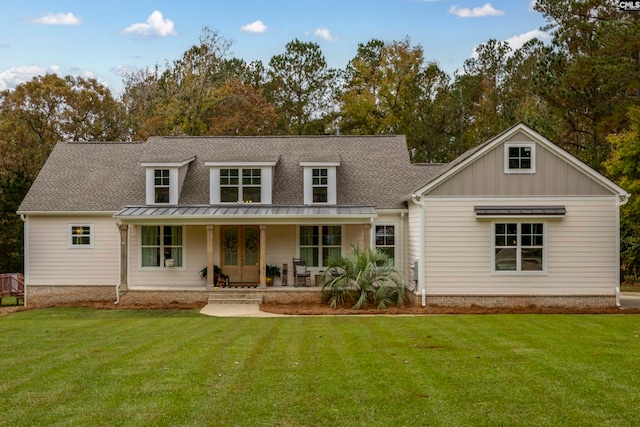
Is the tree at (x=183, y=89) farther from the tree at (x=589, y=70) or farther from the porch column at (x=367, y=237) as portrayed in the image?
the porch column at (x=367, y=237)

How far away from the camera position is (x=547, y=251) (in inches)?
713

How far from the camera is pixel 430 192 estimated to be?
18.2 meters

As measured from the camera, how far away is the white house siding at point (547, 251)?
18.1 meters

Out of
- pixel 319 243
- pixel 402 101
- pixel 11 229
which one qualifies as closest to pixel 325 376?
pixel 319 243

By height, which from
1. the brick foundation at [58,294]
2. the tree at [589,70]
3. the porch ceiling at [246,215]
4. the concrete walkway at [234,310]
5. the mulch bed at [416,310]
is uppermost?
the tree at [589,70]

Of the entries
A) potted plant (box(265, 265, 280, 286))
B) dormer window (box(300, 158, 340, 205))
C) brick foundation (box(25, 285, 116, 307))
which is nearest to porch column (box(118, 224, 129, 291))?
brick foundation (box(25, 285, 116, 307))

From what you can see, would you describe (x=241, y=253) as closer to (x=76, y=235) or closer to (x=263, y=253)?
(x=263, y=253)

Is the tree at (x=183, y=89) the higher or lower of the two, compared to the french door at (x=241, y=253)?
higher

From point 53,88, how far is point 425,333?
1323 inches

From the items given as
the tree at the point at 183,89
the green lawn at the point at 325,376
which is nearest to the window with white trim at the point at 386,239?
the green lawn at the point at 325,376

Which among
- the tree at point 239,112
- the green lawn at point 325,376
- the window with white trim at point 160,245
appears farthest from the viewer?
the tree at point 239,112

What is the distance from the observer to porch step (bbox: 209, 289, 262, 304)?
19.6 meters

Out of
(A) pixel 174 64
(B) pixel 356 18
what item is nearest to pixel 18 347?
(B) pixel 356 18

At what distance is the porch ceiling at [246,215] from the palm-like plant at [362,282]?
3.67 ft
